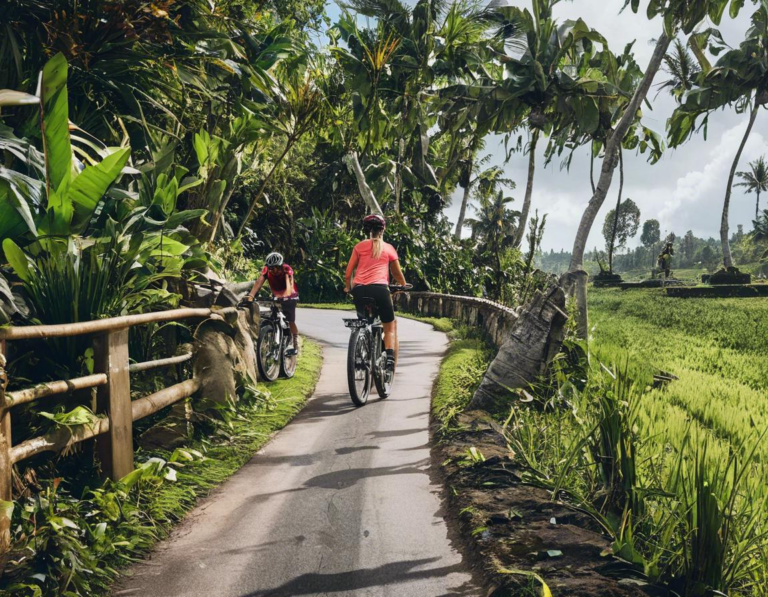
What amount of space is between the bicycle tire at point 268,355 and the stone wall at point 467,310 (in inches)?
116

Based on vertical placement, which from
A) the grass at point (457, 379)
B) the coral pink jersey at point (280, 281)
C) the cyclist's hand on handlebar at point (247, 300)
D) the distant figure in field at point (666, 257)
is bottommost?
the grass at point (457, 379)

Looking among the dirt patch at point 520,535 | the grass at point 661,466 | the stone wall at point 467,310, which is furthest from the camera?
the stone wall at point 467,310

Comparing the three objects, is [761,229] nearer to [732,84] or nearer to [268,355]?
[732,84]

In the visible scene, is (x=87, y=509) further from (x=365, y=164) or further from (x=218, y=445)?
(x=365, y=164)

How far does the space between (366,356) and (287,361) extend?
1.69 metres

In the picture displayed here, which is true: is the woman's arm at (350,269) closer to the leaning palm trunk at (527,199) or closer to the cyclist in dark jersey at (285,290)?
the cyclist in dark jersey at (285,290)

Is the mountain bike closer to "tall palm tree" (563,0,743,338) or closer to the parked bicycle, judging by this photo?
the parked bicycle

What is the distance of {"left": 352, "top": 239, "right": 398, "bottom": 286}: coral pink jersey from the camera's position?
6867mm

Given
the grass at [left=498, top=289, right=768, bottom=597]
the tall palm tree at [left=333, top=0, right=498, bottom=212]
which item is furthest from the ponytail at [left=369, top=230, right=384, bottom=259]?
the tall palm tree at [left=333, top=0, right=498, bottom=212]

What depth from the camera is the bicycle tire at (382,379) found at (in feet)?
23.4

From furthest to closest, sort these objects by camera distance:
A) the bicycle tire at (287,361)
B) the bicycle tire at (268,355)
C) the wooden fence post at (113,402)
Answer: the bicycle tire at (287,361)
the bicycle tire at (268,355)
the wooden fence post at (113,402)

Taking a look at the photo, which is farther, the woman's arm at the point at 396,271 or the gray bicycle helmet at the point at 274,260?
the gray bicycle helmet at the point at 274,260

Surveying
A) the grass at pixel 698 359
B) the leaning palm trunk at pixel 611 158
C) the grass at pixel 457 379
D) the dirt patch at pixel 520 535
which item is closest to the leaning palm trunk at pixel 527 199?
the grass at pixel 698 359

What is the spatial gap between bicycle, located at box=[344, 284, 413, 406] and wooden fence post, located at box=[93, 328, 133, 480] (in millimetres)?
2761
